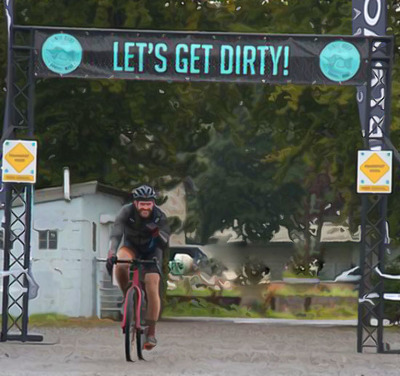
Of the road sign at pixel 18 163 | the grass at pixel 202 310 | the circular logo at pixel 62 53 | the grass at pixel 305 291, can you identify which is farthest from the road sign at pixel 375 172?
the grass at pixel 305 291

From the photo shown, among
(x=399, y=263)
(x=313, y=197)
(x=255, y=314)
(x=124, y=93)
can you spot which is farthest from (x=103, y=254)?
(x=313, y=197)

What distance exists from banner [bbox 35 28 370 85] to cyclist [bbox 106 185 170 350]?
3530 millimetres

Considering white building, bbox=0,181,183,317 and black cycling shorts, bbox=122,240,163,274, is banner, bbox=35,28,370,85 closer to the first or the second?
black cycling shorts, bbox=122,240,163,274

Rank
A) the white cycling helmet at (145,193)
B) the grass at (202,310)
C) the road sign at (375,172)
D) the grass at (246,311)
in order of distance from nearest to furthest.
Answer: the white cycling helmet at (145,193) < the road sign at (375,172) < the grass at (202,310) < the grass at (246,311)

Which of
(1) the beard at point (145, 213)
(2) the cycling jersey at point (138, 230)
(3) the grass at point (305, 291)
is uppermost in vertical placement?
(1) the beard at point (145, 213)

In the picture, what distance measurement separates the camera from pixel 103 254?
96.4 ft

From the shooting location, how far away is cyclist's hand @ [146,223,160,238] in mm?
15555

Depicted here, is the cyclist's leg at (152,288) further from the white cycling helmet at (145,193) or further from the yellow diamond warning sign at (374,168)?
the yellow diamond warning sign at (374,168)

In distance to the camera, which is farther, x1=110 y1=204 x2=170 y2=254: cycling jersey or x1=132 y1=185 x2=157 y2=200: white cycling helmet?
x1=110 y1=204 x2=170 y2=254: cycling jersey

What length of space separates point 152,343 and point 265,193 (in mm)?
43290

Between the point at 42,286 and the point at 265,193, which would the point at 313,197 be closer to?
the point at 265,193

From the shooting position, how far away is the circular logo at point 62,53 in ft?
61.3

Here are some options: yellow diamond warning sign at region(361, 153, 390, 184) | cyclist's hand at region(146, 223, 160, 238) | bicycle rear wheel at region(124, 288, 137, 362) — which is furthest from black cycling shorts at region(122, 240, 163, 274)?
yellow diamond warning sign at region(361, 153, 390, 184)

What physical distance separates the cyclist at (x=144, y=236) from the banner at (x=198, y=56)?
353cm
